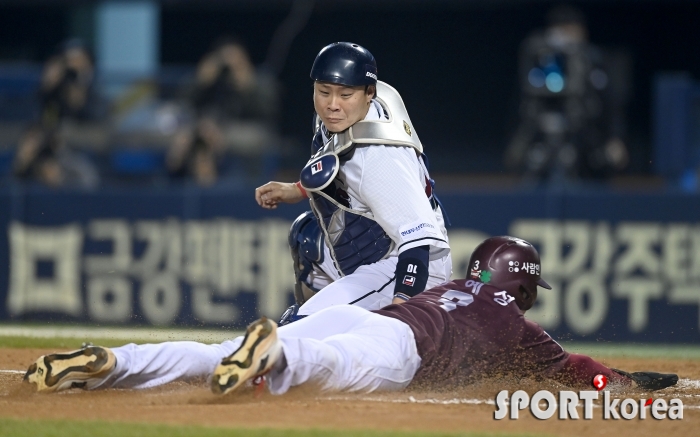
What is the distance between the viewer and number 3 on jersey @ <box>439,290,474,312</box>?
5203 millimetres

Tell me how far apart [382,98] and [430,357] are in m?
1.61

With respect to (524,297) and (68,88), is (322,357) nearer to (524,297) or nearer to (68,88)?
(524,297)

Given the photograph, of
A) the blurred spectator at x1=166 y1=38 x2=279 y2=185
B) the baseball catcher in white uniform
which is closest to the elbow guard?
the baseball catcher in white uniform

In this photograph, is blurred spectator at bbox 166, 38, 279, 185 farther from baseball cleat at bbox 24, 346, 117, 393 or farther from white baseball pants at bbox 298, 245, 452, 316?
baseball cleat at bbox 24, 346, 117, 393

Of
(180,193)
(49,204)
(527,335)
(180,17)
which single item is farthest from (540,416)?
(180,17)

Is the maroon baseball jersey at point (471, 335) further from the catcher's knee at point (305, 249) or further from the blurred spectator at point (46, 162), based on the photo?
the blurred spectator at point (46, 162)

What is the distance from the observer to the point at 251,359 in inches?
174

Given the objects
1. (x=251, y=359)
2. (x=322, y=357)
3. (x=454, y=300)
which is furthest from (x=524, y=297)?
(x=251, y=359)

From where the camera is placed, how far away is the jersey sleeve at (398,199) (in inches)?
211

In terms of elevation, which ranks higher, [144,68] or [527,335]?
[144,68]

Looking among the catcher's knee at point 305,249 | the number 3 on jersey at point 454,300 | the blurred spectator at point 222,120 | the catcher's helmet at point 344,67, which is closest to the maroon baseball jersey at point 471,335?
the number 3 on jersey at point 454,300

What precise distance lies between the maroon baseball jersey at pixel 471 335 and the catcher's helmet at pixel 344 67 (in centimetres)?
119

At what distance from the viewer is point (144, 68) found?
16609mm

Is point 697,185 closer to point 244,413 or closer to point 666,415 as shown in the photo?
point 666,415
